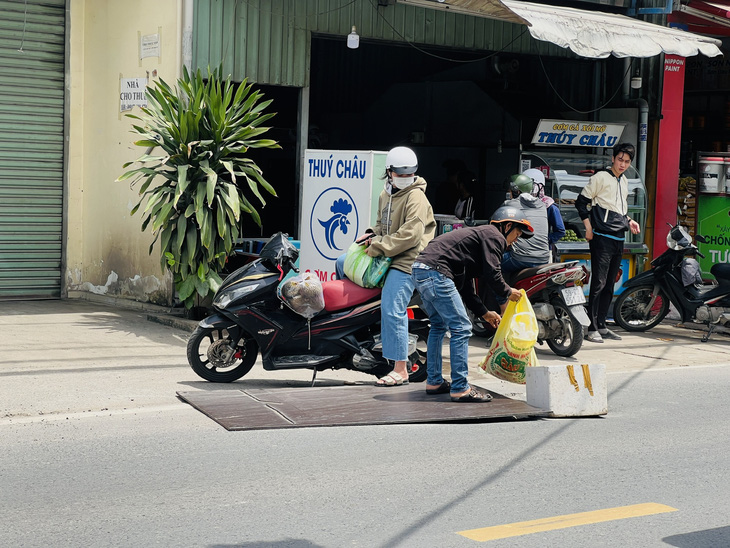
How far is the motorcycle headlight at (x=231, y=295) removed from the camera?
7.94 meters

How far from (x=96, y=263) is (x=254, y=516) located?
788 centimetres

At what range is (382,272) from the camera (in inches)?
317

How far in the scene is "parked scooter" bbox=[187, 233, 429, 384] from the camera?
797cm

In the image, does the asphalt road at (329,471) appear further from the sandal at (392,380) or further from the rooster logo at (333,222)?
the rooster logo at (333,222)

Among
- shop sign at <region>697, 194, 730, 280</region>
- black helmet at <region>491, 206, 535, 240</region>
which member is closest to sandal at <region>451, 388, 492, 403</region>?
black helmet at <region>491, 206, 535, 240</region>

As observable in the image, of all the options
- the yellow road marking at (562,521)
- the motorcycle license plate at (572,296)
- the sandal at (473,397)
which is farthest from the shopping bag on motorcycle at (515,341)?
the yellow road marking at (562,521)

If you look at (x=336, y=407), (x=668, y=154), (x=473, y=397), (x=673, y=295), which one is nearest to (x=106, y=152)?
(x=336, y=407)

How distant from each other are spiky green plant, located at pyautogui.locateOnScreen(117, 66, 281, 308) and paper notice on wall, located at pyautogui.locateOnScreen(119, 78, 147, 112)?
1.14 meters

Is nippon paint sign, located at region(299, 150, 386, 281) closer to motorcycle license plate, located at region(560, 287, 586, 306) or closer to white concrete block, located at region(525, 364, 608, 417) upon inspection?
motorcycle license plate, located at region(560, 287, 586, 306)

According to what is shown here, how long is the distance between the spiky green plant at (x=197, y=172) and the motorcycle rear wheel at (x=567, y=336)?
3.15 metres

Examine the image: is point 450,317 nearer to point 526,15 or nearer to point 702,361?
point 702,361

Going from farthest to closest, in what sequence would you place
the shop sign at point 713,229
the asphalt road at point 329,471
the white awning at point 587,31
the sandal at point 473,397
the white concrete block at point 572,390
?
the shop sign at point 713,229
the white awning at point 587,31
the sandal at point 473,397
the white concrete block at point 572,390
the asphalt road at point 329,471

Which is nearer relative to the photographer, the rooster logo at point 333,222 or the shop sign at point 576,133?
the rooster logo at point 333,222

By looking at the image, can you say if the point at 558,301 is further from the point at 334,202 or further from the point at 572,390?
the point at 572,390
